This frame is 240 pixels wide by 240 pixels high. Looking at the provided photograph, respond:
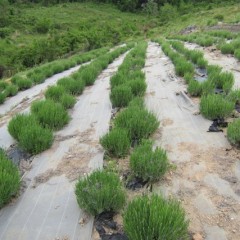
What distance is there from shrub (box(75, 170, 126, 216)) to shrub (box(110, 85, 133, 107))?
10.0 feet

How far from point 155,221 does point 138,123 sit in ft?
Result: 6.63

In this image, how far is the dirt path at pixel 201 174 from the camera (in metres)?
2.58

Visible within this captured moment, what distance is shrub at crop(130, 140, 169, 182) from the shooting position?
3.10 meters

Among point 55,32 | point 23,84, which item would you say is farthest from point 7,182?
point 55,32

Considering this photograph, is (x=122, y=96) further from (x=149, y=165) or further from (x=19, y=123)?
(x=149, y=165)

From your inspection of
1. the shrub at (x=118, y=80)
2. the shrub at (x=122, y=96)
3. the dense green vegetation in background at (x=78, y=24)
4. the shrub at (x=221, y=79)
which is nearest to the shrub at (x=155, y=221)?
the shrub at (x=122, y=96)

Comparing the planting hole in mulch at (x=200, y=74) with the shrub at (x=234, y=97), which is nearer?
the shrub at (x=234, y=97)

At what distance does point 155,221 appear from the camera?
2207mm

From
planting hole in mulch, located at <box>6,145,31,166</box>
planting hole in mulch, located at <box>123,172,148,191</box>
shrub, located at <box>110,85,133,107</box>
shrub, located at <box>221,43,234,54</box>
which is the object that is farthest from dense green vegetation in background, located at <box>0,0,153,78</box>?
planting hole in mulch, located at <box>123,172,148,191</box>

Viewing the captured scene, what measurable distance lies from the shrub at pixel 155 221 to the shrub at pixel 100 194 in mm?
310

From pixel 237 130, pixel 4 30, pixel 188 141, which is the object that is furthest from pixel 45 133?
pixel 4 30

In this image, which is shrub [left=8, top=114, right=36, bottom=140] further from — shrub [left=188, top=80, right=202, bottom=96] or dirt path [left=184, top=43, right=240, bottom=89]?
dirt path [left=184, top=43, right=240, bottom=89]

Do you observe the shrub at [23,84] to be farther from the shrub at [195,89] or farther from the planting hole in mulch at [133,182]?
the planting hole in mulch at [133,182]

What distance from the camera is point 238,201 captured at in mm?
2812
